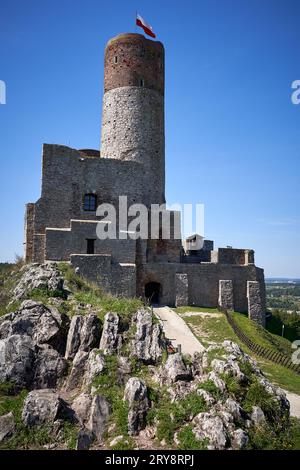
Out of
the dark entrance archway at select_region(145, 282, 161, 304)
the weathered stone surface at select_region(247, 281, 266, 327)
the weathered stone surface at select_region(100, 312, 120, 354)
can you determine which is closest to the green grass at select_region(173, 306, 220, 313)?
the dark entrance archway at select_region(145, 282, 161, 304)

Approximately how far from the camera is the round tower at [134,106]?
26.2m

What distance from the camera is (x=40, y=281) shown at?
15.4 metres

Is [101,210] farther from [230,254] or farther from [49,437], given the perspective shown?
[49,437]

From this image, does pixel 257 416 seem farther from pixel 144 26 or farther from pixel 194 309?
pixel 144 26

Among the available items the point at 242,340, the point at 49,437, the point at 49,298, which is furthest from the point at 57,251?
the point at 49,437

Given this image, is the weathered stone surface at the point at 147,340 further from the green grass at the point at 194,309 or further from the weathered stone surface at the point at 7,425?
the green grass at the point at 194,309

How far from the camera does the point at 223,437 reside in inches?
340

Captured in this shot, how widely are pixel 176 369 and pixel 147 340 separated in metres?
1.68

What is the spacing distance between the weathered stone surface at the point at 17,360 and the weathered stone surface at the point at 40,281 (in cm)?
346

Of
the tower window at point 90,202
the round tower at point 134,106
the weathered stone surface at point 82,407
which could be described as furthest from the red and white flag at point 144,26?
the weathered stone surface at point 82,407

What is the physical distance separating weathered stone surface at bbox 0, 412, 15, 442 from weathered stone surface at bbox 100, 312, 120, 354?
10.7ft

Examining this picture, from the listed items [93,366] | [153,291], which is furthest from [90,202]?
[93,366]

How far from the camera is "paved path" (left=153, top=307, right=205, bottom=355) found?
16.0 m

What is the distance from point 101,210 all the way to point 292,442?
57.3 feet
